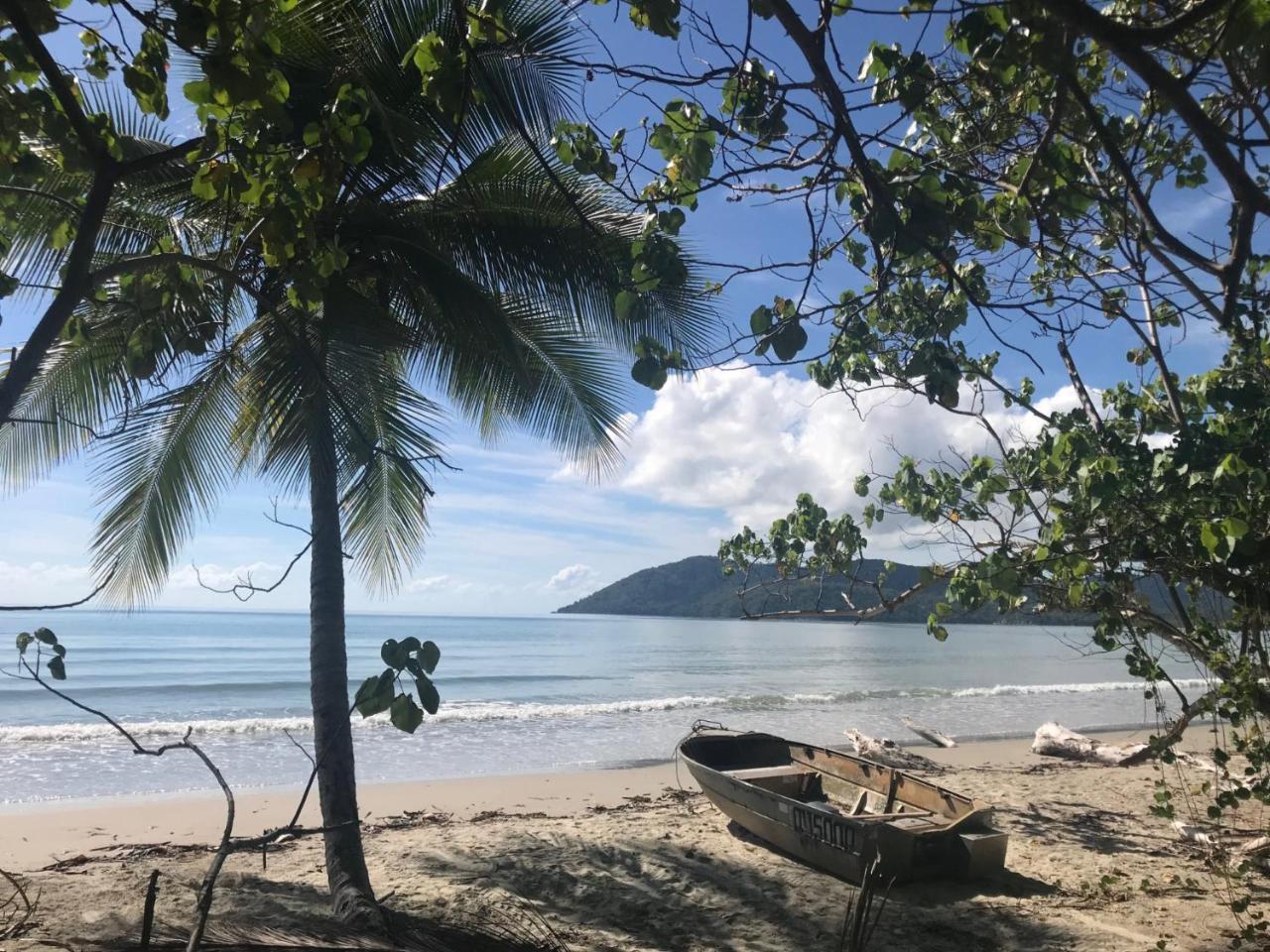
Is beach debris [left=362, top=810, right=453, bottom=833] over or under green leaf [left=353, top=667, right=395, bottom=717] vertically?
under

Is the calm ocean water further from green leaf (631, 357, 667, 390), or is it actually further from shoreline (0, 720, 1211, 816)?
green leaf (631, 357, 667, 390)

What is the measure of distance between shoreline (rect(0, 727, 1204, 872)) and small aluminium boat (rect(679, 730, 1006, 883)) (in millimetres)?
2383

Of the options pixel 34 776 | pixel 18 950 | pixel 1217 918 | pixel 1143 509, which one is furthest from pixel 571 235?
pixel 34 776

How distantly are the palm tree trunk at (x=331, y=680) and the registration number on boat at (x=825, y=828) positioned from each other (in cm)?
361

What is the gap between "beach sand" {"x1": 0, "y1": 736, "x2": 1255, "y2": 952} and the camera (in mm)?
6363

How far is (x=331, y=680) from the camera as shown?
6.30 m

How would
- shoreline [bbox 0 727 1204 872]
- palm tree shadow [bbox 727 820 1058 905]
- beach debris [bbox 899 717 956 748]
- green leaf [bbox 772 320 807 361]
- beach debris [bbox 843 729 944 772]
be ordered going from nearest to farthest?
green leaf [bbox 772 320 807 361]
palm tree shadow [bbox 727 820 1058 905]
shoreline [bbox 0 727 1204 872]
beach debris [bbox 843 729 944 772]
beach debris [bbox 899 717 956 748]

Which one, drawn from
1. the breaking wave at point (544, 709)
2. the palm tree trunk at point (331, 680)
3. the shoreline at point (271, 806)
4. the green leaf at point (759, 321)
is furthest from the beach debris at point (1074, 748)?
the green leaf at point (759, 321)

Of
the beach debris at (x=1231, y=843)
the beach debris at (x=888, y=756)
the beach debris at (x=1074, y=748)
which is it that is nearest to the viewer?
the beach debris at (x=1231, y=843)

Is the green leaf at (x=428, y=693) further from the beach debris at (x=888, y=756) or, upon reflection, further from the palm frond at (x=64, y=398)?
the beach debris at (x=888, y=756)

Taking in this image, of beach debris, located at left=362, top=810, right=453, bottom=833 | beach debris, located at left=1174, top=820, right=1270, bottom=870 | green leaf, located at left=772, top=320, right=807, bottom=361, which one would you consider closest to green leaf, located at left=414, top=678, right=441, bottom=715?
green leaf, located at left=772, top=320, right=807, bottom=361

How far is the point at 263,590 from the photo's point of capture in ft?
8.59

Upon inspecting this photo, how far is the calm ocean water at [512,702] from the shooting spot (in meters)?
14.9

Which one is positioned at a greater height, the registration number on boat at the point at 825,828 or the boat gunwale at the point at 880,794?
the boat gunwale at the point at 880,794
